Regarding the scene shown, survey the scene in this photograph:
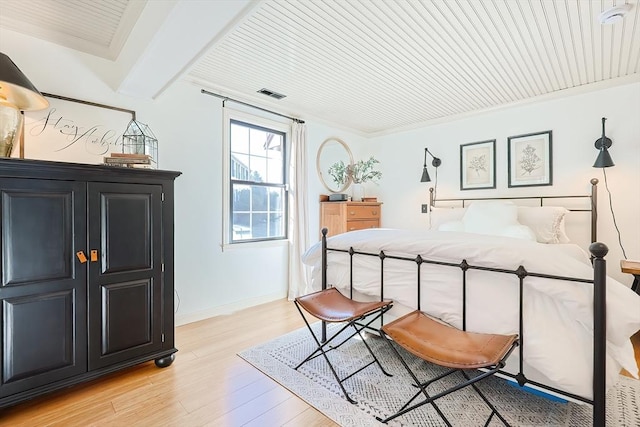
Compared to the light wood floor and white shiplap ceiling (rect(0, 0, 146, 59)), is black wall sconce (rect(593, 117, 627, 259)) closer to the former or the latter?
the light wood floor

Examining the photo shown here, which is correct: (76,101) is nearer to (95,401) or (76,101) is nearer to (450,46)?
(95,401)

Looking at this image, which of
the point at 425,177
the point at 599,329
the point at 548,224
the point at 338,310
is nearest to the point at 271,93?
the point at 425,177

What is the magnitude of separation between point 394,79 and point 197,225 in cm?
245

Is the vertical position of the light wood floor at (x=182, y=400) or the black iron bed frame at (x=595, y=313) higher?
the black iron bed frame at (x=595, y=313)

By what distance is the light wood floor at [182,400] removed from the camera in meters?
1.59

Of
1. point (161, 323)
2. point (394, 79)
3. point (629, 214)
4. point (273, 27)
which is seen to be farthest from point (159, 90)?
point (629, 214)

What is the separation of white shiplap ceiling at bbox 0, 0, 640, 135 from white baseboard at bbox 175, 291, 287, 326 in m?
2.19

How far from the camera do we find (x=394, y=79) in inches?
120

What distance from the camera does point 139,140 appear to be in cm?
254

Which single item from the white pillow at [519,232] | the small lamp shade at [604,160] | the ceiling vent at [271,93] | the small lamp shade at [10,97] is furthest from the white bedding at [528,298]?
the small lamp shade at [10,97]

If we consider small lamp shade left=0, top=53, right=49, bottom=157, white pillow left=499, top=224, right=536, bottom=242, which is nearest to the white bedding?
white pillow left=499, top=224, right=536, bottom=242

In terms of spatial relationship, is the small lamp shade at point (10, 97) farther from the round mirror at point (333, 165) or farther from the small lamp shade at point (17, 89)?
the round mirror at point (333, 165)

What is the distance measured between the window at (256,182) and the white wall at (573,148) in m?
2.03

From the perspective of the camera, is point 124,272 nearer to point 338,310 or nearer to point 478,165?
point 338,310
